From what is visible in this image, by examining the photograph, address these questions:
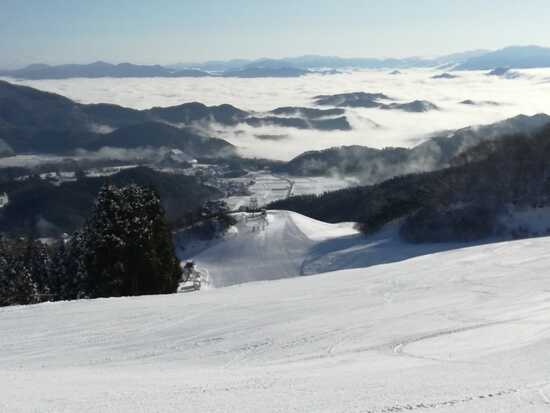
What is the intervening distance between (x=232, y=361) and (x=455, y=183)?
53128mm

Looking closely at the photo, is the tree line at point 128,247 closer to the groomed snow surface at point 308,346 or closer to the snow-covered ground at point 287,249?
the groomed snow surface at point 308,346

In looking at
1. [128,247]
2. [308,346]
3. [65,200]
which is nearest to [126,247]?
[128,247]

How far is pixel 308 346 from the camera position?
13.9 metres

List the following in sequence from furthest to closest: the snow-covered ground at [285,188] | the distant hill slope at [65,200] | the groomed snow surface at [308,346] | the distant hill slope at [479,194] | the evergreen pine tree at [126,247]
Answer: the snow-covered ground at [285,188], the distant hill slope at [65,200], the distant hill slope at [479,194], the evergreen pine tree at [126,247], the groomed snow surface at [308,346]

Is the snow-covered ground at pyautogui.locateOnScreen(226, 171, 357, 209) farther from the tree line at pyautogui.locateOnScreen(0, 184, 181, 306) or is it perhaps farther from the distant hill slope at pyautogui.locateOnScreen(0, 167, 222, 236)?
the tree line at pyautogui.locateOnScreen(0, 184, 181, 306)

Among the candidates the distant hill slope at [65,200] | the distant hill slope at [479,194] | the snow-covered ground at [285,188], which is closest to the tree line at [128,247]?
the distant hill slope at [479,194]

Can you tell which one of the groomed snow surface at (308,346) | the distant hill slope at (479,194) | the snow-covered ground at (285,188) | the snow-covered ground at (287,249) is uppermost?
the groomed snow surface at (308,346)

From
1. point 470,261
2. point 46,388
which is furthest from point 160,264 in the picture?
point 46,388

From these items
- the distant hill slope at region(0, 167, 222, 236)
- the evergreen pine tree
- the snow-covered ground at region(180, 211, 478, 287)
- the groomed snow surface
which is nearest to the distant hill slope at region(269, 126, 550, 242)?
the snow-covered ground at region(180, 211, 478, 287)

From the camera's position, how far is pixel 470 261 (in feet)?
84.7

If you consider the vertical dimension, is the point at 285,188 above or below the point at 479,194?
below

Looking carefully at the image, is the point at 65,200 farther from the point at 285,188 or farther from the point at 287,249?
the point at 287,249

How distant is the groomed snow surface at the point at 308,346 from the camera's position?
921 centimetres

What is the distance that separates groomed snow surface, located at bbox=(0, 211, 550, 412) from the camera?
921 centimetres
